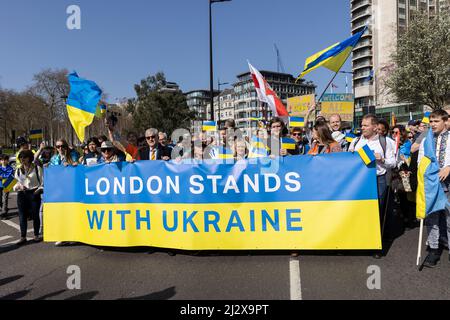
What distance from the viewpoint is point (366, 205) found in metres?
4.16

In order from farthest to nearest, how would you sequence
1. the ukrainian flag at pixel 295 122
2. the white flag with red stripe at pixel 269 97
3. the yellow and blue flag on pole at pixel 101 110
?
the ukrainian flag at pixel 295 122, the white flag with red stripe at pixel 269 97, the yellow and blue flag on pole at pixel 101 110

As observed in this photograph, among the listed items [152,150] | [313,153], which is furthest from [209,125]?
[313,153]

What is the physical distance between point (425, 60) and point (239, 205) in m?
23.5

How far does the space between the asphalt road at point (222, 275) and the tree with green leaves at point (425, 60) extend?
2183 centimetres

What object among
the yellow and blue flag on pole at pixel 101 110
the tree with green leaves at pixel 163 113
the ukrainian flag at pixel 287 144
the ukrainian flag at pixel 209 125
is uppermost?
the tree with green leaves at pixel 163 113

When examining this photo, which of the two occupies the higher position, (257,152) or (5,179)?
(257,152)

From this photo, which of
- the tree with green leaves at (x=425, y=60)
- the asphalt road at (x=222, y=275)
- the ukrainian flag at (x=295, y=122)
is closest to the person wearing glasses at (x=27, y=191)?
the asphalt road at (x=222, y=275)

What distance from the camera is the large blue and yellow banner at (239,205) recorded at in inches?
165

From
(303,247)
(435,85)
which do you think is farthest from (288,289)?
(435,85)

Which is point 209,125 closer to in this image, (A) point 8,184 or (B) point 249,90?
(A) point 8,184

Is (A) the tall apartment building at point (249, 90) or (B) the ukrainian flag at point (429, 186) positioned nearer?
(B) the ukrainian flag at point (429, 186)

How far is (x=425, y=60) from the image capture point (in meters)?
22.4

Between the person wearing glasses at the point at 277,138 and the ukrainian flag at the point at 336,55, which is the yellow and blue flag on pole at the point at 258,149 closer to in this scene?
the person wearing glasses at the point at 277,138
